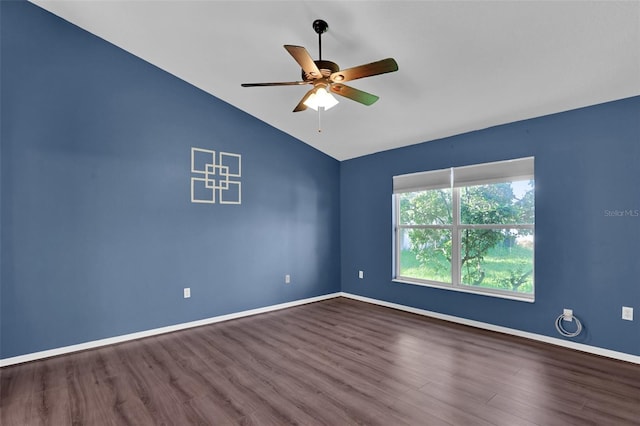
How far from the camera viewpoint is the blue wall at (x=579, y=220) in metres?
2.90

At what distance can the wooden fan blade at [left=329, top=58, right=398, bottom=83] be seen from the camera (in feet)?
7.02

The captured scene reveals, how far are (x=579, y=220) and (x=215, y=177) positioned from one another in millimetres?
4241

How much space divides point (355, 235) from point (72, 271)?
3.91 metres

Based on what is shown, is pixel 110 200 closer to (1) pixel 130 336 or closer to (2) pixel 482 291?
Answer: (1) pixel 130 336

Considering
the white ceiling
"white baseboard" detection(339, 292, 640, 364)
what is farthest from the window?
the white ceiling

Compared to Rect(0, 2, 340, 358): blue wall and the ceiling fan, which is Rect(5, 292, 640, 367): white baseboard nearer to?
Rect(0, 2, 340, 358): blue wall

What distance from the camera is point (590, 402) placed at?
2.19 metres

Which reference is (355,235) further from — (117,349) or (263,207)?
(117,349)

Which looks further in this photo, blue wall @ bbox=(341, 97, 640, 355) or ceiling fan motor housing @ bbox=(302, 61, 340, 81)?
blue wall @ bbox=(341, 97, 640, 355)

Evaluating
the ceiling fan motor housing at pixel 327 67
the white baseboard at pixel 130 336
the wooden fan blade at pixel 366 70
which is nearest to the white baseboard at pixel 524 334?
the white baseboard at pixel 130 336

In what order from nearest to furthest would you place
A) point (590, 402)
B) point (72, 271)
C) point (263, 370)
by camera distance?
point (590, 402), point (263, 370), point (72, 271)

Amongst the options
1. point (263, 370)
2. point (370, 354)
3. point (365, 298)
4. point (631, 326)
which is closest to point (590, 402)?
point (631, 326)

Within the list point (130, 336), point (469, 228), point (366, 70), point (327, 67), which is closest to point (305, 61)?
point (327, 67)

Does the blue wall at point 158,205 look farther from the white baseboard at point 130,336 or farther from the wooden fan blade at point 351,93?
the wooden fan blade at point 351,93
